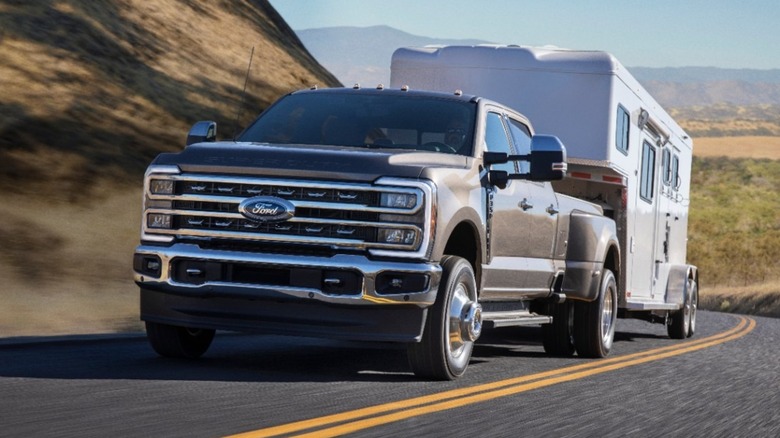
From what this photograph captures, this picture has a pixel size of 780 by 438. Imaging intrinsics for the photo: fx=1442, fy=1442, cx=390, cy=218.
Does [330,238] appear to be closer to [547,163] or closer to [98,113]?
[547,163]

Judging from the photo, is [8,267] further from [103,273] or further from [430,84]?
[430,84]

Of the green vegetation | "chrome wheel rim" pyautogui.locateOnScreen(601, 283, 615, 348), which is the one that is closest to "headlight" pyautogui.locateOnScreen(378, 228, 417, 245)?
"chrome wheel rim" pyautogui.locateOnScreen(601, 283, 615, 348)

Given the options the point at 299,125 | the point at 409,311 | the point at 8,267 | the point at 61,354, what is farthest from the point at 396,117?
the point at 8,267

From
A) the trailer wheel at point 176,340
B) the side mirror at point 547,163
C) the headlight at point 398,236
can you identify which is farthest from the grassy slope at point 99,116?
the side mirror at point 547,163

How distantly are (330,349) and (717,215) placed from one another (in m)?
71.5

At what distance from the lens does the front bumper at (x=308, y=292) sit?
9.59 m

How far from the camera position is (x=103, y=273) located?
19.2 meters

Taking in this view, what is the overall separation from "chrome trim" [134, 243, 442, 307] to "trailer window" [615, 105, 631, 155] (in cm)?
692

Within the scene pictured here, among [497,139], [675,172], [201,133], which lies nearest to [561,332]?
[497,139]

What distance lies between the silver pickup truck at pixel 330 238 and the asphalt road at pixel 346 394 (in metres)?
0.41

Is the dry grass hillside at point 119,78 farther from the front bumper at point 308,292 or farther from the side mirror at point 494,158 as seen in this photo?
the front bumper at point 308,292

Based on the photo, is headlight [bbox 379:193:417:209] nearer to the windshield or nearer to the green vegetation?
the windshield

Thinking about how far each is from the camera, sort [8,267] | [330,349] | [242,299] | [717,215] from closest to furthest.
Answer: [242,299] < [330,349] < [8,267] < [717,215]

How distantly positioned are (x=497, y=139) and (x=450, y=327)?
238 centimetres
